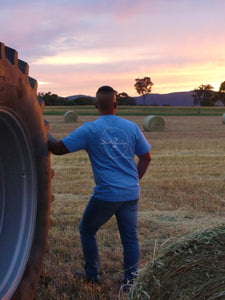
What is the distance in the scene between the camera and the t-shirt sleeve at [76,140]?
3106 mm

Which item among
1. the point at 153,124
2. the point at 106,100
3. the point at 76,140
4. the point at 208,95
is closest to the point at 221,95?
the point at 208,95

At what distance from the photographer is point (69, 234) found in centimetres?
471

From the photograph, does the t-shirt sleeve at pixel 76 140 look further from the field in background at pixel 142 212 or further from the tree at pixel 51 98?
the tree at pixel 51 98

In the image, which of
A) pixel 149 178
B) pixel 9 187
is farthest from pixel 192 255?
pixel 149 178

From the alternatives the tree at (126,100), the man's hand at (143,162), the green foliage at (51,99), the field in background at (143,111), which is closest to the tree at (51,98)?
the green foliage at (51,99)

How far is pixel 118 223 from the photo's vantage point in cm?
334

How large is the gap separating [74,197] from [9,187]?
3852mm

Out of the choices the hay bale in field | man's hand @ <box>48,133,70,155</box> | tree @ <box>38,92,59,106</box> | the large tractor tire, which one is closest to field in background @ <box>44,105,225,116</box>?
tree @ <box>38,92,59,106</box>

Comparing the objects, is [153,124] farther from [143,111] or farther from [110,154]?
[143,111]

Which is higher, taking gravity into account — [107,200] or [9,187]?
[9,187]

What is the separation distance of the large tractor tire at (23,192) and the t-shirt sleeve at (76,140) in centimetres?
31

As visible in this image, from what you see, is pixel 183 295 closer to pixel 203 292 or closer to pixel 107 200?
pixel 203 292

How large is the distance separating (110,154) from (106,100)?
0.45m

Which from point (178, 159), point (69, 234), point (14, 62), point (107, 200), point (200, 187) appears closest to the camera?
point (14, 62)
